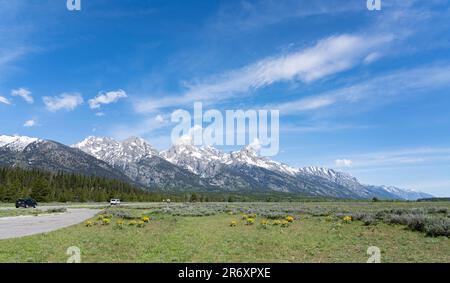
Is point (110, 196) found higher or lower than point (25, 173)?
lower

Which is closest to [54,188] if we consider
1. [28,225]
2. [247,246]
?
[28,225]

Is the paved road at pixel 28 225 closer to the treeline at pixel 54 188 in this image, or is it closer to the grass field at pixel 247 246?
the grass field at pixel 247 246

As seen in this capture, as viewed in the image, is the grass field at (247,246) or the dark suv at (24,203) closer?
the grass field at (247,246)

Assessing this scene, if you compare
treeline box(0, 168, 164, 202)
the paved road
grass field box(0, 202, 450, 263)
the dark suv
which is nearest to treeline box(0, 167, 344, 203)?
treeline box(0, 168, 164, 202)

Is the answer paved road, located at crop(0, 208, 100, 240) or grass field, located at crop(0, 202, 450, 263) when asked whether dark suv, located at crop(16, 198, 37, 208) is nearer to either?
paved road, located at crop(0, 208, 100, 240)

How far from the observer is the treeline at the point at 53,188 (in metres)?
116

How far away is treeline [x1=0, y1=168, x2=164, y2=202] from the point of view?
11631 centimetres

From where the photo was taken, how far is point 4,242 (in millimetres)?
23047

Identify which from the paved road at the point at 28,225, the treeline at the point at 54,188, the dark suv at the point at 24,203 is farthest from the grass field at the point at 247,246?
the treeline at the point at 54,188
